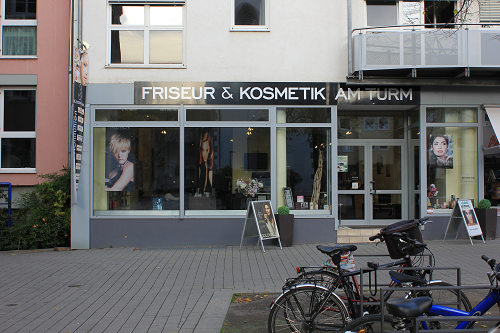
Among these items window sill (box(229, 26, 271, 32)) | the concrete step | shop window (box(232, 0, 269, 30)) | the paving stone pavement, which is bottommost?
the paving stone pavement

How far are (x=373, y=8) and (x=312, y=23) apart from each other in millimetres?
1812

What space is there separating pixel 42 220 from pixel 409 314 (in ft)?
29.8

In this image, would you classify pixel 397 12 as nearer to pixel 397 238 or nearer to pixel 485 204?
pixel 485 204

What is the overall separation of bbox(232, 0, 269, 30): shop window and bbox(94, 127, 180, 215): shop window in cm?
314

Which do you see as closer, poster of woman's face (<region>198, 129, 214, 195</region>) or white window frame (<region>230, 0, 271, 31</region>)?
white window frame (<region>230, 0, 271, 31</region>)

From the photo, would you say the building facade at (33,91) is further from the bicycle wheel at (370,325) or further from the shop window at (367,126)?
the bicycle wheel at (370,325)

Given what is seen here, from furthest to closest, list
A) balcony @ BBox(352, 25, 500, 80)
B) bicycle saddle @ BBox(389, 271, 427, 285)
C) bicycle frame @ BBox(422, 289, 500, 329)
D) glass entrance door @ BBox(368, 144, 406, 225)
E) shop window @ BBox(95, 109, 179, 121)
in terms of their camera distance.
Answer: glass entrance door @ BBox(368, 144, 406, 225)
shop window @ BBox(95, 109, 179, 121)
balcony @ BBox(352, 25, 500, 80)
bicycle saddle @ BBox(389, 271, 427, 285)
bicycle frame @ BBox(422, 289, 500, 329)

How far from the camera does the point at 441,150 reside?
10.2 metres

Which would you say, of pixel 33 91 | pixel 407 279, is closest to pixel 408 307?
pixel 407 279

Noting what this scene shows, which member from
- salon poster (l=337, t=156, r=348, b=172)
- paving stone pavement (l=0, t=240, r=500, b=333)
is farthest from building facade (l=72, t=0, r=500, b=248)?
salon poster (l=337, t=156, r=348, b=172)

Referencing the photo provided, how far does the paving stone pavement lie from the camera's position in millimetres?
4773

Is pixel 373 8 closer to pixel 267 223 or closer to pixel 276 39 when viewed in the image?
pixel 276 39

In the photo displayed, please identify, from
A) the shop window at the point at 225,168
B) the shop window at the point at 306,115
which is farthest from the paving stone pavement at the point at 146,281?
the shop window at the point at 306,115

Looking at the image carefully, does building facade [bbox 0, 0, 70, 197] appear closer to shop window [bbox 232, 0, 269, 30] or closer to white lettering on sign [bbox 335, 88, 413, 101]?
shop window [bbox 232, 0, 269, 30]
